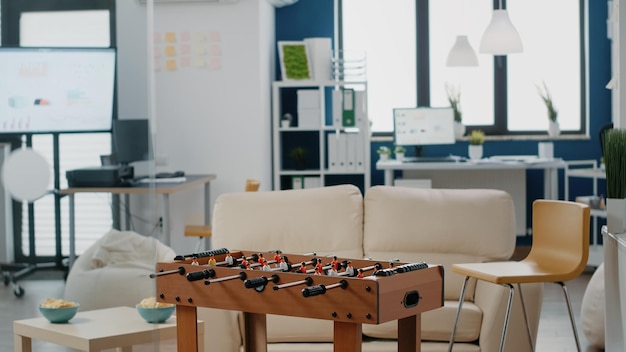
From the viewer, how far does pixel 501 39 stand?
7285 mm

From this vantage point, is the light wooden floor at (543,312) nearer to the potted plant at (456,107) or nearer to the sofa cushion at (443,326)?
the sofa cushion at (443,326)

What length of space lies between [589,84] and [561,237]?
180 inches

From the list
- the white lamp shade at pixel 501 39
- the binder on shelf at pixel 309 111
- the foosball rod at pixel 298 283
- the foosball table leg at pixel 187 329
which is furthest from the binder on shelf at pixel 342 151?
the foosball rod at pixel 298 283

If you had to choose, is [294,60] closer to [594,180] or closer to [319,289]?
[594,180]

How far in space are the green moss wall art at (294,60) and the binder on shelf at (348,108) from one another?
410 mm

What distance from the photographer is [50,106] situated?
368cm

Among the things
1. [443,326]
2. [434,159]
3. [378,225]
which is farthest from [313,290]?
[434,159]

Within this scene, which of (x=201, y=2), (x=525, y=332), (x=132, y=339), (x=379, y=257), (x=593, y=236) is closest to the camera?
(x=132, y=339)

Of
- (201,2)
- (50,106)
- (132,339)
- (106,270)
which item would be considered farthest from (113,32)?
(201,2)

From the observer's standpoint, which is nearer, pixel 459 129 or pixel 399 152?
pixel 399 152

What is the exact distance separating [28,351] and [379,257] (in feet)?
5.11

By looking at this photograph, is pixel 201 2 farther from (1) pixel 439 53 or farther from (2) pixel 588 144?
(2) pixel 588 144

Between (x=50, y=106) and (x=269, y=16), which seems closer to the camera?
(x=50, y=106)

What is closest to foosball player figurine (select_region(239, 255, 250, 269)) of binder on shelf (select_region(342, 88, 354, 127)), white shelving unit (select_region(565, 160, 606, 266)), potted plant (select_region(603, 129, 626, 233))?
potted plant (select_region(603, 129, 626, 233))
